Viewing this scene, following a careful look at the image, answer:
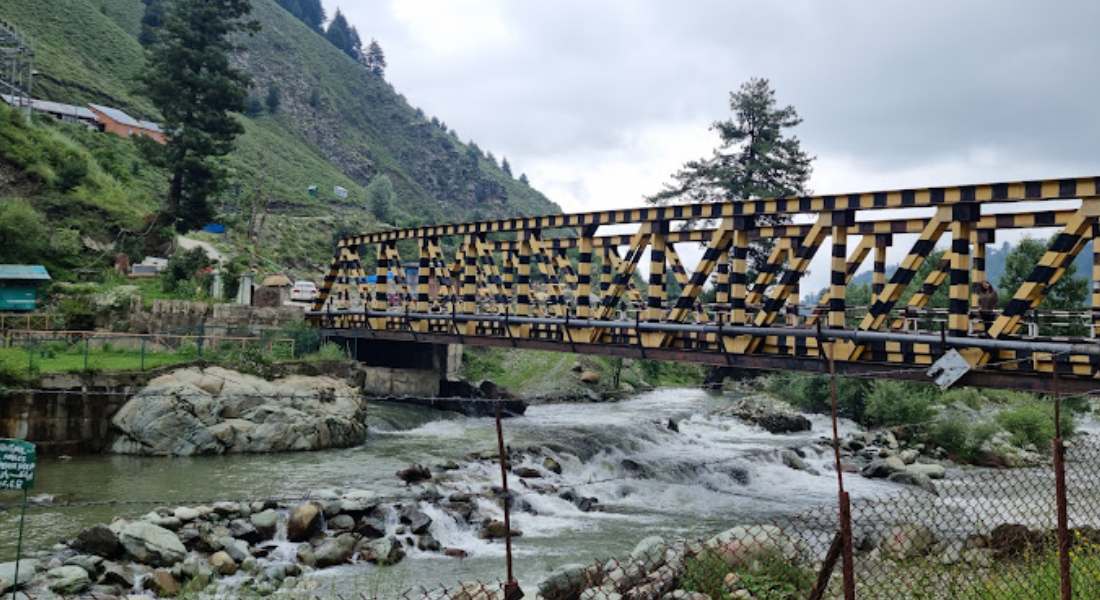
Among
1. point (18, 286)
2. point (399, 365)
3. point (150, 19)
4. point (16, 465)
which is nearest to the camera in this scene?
point (16, 465)

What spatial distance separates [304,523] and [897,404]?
26.7 metres

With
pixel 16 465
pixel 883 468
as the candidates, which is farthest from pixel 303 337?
pixel 16 465

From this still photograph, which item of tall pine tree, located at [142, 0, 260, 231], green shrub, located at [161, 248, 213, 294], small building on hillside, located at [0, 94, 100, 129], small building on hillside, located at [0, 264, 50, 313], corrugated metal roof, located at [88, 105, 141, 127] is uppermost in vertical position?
corrugated metal roof, located at [88, 105, 141, 127]

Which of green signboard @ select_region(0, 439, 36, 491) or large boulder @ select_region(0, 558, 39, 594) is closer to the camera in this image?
green signboard @ select_region(0, 439, 36, 491)

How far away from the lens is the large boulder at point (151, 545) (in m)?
15.4

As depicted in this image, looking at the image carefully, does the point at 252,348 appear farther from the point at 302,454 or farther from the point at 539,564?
the point at 539,564

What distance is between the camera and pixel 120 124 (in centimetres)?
8681

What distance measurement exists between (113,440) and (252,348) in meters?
7.44

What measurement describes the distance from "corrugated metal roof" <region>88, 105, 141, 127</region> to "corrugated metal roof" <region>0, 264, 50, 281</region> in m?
57.3

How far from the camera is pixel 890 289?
19.4 m

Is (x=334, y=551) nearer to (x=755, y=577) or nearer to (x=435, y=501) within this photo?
(x=435, y=501)

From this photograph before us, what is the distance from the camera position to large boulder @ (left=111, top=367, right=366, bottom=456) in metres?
25.9

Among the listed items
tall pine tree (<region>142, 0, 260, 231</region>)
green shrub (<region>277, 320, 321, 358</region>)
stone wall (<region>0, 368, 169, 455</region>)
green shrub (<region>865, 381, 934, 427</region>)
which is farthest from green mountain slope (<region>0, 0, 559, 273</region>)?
green shrub (<region>865, 381, 934, 427</region>)

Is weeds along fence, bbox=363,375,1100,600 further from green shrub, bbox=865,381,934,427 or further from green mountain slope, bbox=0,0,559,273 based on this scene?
green mountain slope, bbox=0,0,559,273
